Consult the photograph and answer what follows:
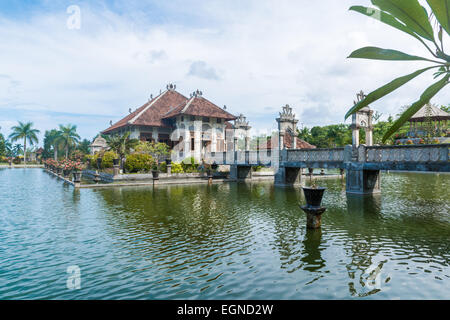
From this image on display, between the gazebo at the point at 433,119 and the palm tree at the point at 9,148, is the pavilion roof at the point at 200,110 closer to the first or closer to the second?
the gazebo at the point at 433,119

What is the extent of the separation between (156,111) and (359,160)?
28.8m

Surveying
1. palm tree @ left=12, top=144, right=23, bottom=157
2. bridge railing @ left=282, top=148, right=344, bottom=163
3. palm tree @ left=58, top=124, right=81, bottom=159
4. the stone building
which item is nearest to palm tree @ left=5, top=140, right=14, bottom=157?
palm tree @ left=12, top=144, right=23, bottom=157

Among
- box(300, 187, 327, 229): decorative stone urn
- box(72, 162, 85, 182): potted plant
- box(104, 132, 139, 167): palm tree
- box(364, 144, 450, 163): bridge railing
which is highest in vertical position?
box(104, 132, 139, 167): palm tree

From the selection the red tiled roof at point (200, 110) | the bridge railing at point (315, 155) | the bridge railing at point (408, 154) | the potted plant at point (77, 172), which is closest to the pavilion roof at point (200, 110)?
the red tiled roof at point (200, 110)

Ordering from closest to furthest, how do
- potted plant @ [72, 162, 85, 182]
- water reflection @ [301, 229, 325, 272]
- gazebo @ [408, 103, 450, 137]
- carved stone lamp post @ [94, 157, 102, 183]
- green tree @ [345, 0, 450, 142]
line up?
green tree @ [345, 0, 450, 142]
water reflection @ [301, 229, 325, 272]
potted plant @ [72, 162, 85, 182]
carved stone lamp post @ [94, 157, 102, 183]
gazebo @ [408, 103, 450, 137]

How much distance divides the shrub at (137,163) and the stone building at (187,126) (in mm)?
6685

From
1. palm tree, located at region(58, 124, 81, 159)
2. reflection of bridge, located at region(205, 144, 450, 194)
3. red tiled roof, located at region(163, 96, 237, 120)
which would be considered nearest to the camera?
reflection of bridge, located at region(205, 144, 450, 194)

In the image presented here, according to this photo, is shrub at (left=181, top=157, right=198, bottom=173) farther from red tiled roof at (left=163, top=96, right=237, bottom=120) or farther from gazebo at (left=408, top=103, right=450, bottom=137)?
gazebo at (left=408, top=103, right=450, bottom=137)

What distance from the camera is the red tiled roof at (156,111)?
38.0 m

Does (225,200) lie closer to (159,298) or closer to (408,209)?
(408,209)

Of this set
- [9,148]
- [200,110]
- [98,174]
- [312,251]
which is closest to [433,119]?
[200,110]

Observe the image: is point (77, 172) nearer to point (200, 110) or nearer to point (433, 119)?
point (200, 110)

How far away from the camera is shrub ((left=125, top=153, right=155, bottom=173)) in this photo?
30.0 metres
